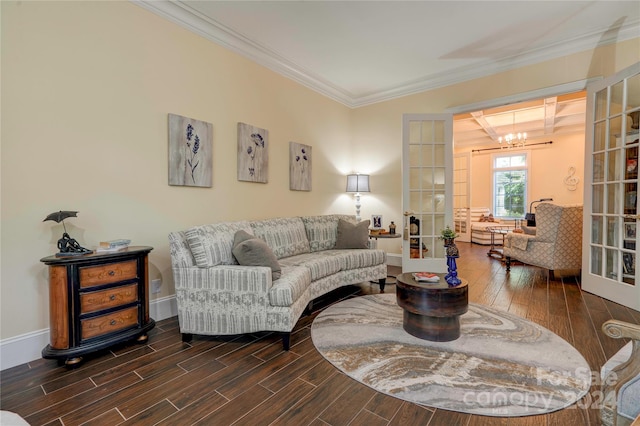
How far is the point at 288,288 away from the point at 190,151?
1.78 metres

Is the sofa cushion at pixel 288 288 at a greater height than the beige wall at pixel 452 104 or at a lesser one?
lesser

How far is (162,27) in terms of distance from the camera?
284 centimetres

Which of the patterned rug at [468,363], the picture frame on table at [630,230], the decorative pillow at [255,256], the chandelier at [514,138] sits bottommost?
the patterned rug at [468,363]

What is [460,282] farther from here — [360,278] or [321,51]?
[321,51]

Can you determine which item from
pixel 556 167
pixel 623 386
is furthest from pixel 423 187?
pixel 556 167

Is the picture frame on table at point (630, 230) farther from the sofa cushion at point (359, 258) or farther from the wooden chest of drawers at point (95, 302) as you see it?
the wooden chest of drawers at point (95, 302)

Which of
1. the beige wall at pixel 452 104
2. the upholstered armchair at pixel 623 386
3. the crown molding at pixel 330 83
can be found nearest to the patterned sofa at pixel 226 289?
the upholstered armchair at pixel 623 386

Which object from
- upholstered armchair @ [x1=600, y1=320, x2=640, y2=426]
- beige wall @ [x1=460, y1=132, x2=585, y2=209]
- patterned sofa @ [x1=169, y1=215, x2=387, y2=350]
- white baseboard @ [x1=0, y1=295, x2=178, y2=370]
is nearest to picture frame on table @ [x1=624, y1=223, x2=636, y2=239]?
upholstered armchair @ [x1=600, y1=320, x2=640, y2=426]

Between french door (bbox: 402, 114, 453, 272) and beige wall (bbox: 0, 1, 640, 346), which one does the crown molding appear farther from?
french door (bbox: 402, 114, 453, 272)

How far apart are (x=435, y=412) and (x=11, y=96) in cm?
332

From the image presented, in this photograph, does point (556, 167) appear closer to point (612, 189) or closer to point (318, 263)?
point (612, 189)

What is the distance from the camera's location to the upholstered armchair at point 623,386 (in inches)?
43.5

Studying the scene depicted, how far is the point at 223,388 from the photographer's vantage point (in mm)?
1791

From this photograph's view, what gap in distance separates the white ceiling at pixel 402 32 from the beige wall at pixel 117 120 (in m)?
0.18
